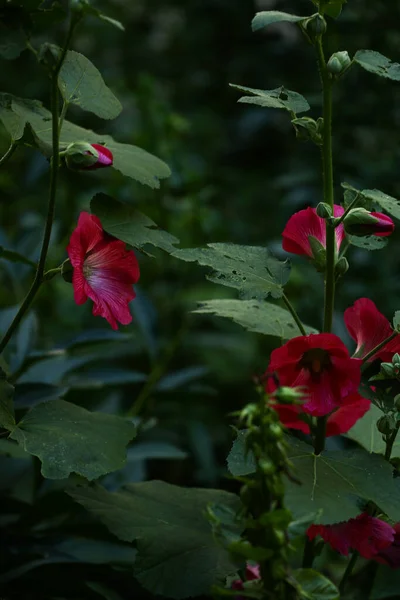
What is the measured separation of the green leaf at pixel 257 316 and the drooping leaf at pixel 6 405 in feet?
0.62

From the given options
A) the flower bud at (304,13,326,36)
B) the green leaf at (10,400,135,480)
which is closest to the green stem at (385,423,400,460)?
the green leaf at (10,400,135,480)

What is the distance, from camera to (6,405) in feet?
2.66

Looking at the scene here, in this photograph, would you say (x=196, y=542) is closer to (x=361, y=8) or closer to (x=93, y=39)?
(x=361, y=8)

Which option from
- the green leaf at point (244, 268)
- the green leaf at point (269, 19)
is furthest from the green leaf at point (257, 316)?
the green leaf at point (269, 19)

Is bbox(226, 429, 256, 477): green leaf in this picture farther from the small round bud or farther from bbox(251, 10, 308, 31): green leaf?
bbox(251, 10, 308, 31): green leaf

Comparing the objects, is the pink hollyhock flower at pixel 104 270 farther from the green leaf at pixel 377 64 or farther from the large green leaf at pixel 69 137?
the green leaf at pixel 377 64

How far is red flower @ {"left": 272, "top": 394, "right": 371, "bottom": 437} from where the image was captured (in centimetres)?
76

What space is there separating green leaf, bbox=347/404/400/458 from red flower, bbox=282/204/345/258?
202mm

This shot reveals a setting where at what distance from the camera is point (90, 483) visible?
100cm

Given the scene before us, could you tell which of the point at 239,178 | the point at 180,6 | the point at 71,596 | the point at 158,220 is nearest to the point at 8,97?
the point at 71,596

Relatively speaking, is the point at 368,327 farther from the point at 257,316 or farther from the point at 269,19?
the point at 269,19

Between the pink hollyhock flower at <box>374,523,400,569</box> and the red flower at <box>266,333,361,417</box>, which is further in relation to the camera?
the pink hollyhock flower at <box>374,523,400,569</box>

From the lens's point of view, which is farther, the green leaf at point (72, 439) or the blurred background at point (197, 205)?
the blurred background at point (197, 205)

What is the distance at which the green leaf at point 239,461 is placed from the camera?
0.70m
